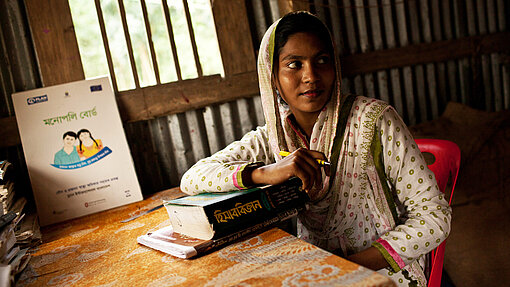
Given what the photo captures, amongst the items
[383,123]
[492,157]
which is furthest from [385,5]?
[383,123]

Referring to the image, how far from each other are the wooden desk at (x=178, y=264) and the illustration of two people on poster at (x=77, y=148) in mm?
554

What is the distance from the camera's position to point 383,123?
4.84 feet

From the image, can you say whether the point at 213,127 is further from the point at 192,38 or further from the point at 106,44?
the point at 106,44

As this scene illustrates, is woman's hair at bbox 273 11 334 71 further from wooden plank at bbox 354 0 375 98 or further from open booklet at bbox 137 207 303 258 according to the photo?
wooden plank at bbox 354 0 375 98

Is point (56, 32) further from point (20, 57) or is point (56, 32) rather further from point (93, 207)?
point (93, 207)

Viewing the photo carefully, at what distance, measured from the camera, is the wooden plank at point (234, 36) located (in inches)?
102

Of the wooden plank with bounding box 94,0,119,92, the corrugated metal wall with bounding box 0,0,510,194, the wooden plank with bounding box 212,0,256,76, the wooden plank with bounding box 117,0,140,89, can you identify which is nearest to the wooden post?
the corrugated metal wall with bounding box 0,0,510,194

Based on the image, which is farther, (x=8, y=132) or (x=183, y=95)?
(x=183, y=95)

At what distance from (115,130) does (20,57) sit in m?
0.69

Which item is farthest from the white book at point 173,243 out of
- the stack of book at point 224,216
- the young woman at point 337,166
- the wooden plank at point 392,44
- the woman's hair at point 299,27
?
the wooden plank at point 392,44

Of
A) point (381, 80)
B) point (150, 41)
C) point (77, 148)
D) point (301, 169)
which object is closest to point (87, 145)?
point (77, 148)

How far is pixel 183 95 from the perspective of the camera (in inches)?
99.8

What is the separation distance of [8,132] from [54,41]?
58 centimetres

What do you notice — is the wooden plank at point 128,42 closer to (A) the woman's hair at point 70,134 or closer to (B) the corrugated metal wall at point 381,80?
(B) the corrugated metal wall at point 381,80
